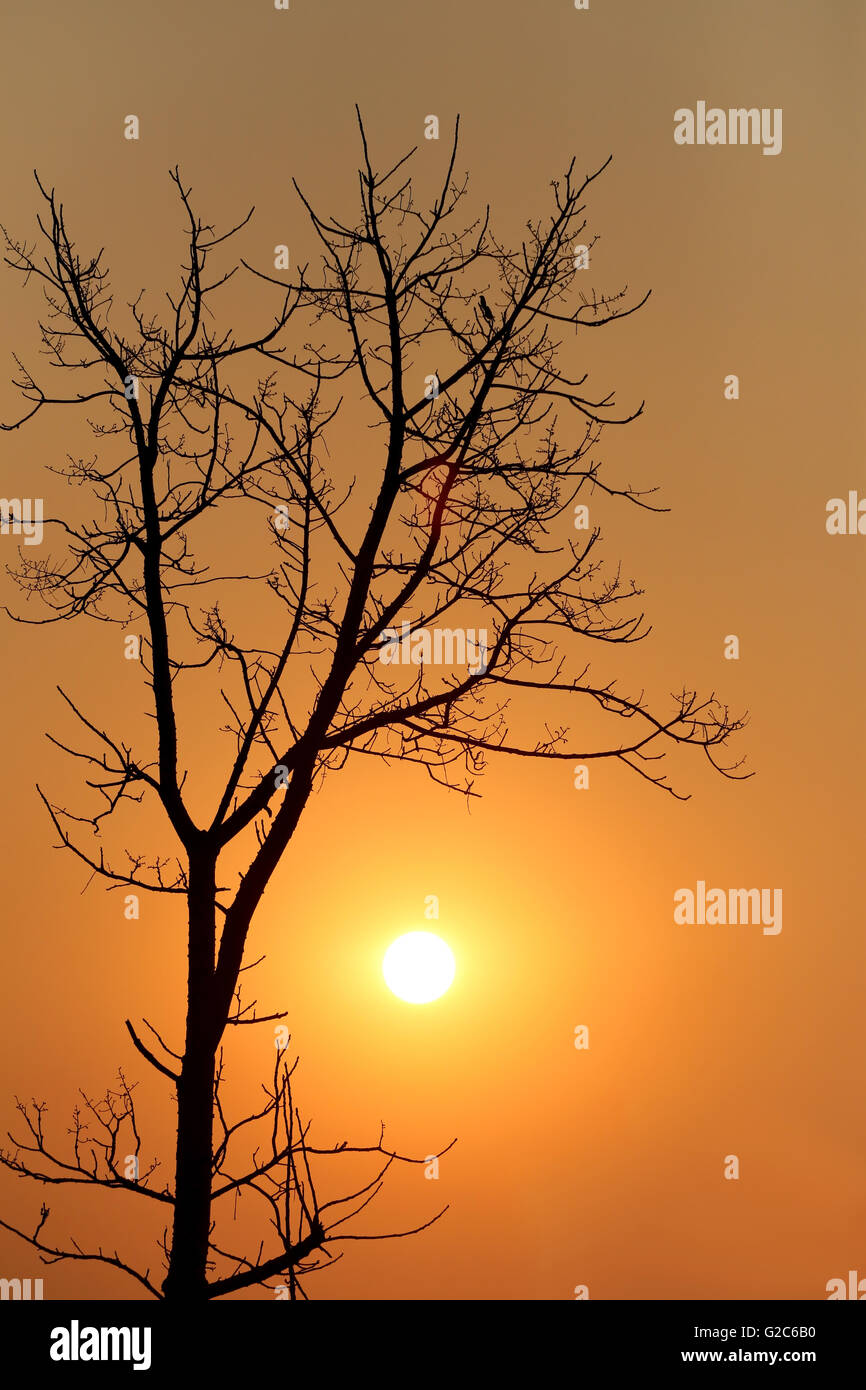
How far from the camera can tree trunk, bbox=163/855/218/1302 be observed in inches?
88.4

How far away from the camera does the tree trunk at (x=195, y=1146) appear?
2.25 meters

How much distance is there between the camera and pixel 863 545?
5.43 metres

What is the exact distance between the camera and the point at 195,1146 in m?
2.31
